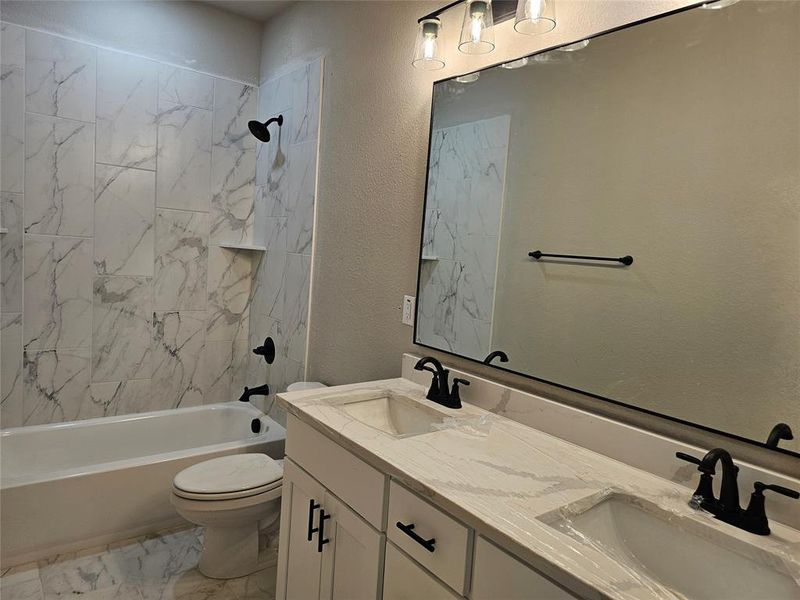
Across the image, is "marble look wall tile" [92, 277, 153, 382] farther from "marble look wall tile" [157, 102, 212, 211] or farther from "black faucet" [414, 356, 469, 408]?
"black faucet" [414, 356, 469, 408]

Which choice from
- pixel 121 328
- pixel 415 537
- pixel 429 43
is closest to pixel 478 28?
pixel 429 43

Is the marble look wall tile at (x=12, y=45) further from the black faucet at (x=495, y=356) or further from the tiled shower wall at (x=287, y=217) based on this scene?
the black faucet at (x=495, y=356)

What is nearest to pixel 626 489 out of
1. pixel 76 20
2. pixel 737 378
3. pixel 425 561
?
pixel 737 378

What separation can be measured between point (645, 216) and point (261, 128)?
2244mm

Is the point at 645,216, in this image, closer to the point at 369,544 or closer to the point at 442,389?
the point at 442,389

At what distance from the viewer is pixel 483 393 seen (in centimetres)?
171

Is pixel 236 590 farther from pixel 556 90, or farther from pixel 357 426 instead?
pixel 556 90

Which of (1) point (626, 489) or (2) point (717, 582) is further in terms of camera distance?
(1) point (626, 489)

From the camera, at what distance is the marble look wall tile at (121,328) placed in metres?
2.82

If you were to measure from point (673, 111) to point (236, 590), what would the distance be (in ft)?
7.39

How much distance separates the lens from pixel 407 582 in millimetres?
1187

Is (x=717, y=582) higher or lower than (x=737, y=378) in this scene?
lower

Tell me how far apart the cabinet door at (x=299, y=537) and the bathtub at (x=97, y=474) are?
0.96 m

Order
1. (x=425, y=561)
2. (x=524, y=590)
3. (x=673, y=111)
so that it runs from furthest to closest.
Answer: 1. (x=673, y=111)
2. (x=425, y=561)
3. (x=524, y=590)
